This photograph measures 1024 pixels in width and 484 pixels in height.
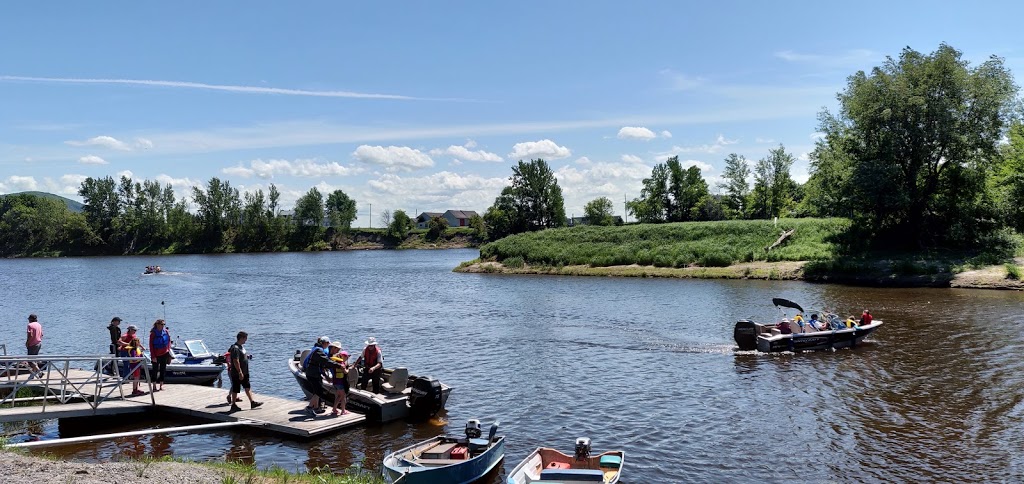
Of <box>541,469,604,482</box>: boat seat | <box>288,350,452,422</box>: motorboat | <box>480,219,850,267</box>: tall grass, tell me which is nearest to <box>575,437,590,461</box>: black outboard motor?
<box>541,469,604,482</box>: boat seat

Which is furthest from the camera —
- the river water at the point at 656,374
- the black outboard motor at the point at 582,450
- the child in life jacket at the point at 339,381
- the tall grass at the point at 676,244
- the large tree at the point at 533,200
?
the large tree at the point at 533,200

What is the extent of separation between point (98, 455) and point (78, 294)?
5122 centimetres

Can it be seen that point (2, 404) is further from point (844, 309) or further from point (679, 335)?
point (844, 309)

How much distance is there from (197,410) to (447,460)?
25.5 feet

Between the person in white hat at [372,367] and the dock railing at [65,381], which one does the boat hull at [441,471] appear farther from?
the dock railing at [65,381]

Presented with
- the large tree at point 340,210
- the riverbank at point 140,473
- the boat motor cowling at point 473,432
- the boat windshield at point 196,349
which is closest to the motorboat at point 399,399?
the boat motor cowling at point 473,432

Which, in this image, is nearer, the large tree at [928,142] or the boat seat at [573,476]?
the boat seat at [573,476]

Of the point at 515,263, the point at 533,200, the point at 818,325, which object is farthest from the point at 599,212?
the point at 818,325

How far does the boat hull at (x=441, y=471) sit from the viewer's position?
14.1 m

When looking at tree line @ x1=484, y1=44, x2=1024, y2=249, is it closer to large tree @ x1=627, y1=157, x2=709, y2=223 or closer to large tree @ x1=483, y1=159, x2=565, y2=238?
large tree @ x1=627, y1=157, x2=709, y2=223

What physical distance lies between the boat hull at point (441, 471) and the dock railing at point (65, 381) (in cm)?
726

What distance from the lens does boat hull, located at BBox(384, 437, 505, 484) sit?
14.1 m

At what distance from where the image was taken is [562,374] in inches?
1035

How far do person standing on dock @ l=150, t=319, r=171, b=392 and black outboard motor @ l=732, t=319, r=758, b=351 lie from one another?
826 inches
